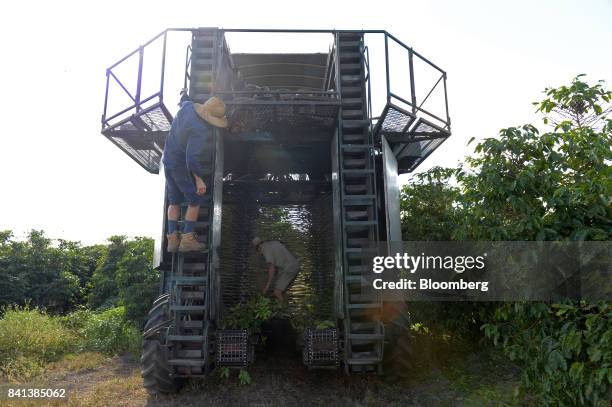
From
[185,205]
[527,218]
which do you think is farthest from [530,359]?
[185,205]

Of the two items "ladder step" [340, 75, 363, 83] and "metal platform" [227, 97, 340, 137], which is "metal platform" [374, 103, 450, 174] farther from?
"metal platform" [227, 97, 340, 137]

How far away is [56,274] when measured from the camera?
2034cm

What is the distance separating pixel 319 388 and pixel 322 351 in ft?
3.07

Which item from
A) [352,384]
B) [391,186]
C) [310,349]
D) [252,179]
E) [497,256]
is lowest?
[352,384]

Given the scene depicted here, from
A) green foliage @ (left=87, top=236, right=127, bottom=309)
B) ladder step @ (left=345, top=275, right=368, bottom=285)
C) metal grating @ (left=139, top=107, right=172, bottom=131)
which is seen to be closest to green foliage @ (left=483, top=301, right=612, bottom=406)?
ladder step @ (left=345, top=275, right=368, bottom=285)

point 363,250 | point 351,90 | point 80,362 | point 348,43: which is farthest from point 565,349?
point 80,362

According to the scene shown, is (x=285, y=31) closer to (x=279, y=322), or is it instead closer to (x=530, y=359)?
(x=279, y=322)

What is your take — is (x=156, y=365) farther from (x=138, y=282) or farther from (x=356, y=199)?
(x=138, y=282)

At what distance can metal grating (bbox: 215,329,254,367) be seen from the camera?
5.08 metres

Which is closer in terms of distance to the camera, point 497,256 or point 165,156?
point 497,256

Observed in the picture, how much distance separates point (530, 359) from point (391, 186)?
3.09 metres

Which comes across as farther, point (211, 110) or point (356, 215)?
point (356, 215)

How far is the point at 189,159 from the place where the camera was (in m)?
5.06

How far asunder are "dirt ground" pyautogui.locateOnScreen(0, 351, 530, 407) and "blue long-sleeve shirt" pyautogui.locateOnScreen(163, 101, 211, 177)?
290 cm
